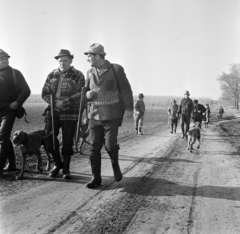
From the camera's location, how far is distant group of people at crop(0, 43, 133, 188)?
4270 millimetres

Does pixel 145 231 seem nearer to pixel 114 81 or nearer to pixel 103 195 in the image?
pixel 103 195

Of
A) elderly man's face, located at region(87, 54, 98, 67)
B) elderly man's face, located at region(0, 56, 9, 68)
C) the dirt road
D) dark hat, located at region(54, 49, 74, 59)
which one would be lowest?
Result: the dirt road

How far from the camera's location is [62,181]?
179 inches

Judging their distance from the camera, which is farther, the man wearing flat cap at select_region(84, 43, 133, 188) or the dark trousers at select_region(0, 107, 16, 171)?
the dark trousers at select_region(0, 107, 16, 171)

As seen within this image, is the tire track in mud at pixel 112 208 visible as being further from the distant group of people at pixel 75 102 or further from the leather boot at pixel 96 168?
the distant group of people at pixel 75 102

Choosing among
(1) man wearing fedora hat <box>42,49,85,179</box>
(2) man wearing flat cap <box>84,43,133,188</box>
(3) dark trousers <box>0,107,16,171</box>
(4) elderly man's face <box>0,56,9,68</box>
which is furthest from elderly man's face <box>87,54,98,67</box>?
(3) dark trousers <box>0,107,16,171</box>

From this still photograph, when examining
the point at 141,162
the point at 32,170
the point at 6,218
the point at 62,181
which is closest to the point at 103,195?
the point at 62,181

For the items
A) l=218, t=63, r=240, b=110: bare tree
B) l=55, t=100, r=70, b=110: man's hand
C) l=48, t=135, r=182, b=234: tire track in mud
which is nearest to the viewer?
l=48, t=135, r=182, b=234: tire track in mud

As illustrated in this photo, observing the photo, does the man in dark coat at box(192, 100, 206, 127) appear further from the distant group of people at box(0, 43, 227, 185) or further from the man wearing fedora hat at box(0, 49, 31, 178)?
the man wearing fedora hat at box(0, 49, 31, 178)

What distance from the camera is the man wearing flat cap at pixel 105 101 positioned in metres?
4.25

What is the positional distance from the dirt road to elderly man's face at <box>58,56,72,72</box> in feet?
6.59

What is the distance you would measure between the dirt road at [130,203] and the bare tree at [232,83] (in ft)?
202

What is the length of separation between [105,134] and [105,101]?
1.80 feet

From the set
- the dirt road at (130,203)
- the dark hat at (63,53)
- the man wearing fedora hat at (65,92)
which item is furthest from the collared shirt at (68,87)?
the dirt road at (130,203)
